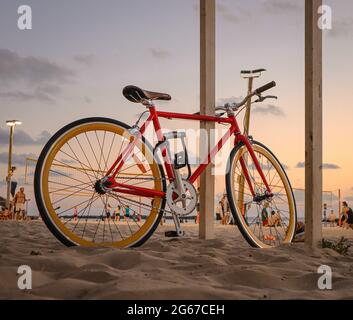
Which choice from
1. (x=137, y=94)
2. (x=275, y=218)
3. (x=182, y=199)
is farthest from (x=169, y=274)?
(x=275, y=218)

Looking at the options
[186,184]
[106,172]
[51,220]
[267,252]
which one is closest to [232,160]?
[186,184]

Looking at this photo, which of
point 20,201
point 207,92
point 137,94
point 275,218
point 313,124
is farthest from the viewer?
point 20,201

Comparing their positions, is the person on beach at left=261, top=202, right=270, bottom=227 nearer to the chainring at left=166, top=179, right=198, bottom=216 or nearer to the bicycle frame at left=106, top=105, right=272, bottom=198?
the bicycle frame at left=106, top=105, right=272, bottom=198

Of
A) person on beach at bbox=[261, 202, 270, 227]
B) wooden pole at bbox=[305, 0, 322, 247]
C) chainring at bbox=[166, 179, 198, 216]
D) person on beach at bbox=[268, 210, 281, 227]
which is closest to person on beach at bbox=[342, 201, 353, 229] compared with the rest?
person on beach at bbox=[268, 210, 281, 227]

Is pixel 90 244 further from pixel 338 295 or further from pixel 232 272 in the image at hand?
pixel 338 295

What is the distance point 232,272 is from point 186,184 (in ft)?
3.95

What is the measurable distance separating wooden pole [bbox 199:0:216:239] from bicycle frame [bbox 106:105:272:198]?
0.46 ft

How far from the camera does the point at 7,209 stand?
50.1ft

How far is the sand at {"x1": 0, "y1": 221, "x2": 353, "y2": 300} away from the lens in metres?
1.83

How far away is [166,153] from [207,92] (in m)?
0.94

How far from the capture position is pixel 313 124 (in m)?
3.96

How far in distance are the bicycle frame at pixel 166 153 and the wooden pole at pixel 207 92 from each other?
0.14m

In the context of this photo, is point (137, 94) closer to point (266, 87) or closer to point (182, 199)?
point (182, 199)

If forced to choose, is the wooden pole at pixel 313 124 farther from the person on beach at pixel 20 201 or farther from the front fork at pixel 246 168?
the person on beach at pixel 20 201
